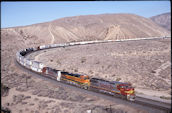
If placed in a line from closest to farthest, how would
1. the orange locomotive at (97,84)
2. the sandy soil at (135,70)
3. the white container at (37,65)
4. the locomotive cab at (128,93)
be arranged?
the locomotive cab at (128,93)
the orange locomotive at (97,84)
the sandy soil at (135,70)
the white container at (37,65)

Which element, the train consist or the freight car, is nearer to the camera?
the freight car

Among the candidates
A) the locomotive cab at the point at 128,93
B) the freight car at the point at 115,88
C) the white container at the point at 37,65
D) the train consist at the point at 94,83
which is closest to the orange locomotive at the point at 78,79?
the train consist at the point at 94,83

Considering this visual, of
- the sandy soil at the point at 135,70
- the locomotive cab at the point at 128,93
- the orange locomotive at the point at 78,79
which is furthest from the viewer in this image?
the sandy soil at the point at 135,70

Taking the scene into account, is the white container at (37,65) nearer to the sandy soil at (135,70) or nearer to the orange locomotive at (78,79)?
the sandy soil at (135,70)

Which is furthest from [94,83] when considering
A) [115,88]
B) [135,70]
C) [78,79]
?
[135,70]

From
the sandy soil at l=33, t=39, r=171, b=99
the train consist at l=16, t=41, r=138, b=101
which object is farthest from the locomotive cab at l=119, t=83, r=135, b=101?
the sandy soil at l=33, t=39, r=171, b=99

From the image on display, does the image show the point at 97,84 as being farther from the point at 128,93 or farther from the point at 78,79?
the point at 128,93

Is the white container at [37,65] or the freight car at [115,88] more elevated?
the white container at [37,65]

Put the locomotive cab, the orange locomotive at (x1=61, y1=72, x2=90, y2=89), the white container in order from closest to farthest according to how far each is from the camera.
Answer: the locomotive cab
the orange locomotive at (x1=61, y1=72, x2=90, y2=89)
the white container

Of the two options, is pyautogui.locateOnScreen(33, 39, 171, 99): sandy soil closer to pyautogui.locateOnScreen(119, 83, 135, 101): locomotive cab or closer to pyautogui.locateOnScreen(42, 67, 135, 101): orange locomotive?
pyautogui.locateOnScreen(119, 83, 135, 101): locomotive cab
